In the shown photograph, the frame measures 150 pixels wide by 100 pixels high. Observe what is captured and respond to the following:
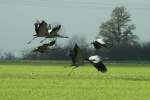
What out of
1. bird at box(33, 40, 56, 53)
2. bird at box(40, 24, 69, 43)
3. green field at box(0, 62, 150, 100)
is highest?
bird at box(40, 24, 69, 43)

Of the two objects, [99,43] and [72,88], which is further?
[72,88]

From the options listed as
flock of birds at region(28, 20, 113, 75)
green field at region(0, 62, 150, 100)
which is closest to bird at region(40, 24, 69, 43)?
flock of birds at region(28, 20, 113, 75)

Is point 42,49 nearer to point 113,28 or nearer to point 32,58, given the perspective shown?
point 32,58

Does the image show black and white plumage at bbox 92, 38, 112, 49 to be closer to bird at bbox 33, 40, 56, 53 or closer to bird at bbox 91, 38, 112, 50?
bird at bbox 91, 38, 112, 50

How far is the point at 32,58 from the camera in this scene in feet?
7.05

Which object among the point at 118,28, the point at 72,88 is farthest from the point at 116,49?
the point at 72,88

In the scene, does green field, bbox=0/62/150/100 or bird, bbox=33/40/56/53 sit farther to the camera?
green field, bbox=0/62/150/100

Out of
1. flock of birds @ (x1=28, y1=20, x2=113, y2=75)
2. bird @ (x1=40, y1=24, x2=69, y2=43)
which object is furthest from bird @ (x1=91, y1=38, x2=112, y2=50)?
bird @ (x1=40, y1=24, x2=69, y2=43)

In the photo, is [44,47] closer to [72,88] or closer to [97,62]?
[97,62]

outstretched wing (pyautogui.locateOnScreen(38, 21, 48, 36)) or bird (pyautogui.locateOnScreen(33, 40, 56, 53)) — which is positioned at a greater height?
outstretched wing (pyautogui.locateOnScreen(38, 21, 48, 36))

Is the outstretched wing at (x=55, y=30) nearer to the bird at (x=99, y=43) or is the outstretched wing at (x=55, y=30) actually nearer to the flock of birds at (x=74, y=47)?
the flock of birds at (x=74, y=47)

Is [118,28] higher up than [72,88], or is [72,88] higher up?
[118,28]

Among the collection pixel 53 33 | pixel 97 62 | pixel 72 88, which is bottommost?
pixel 72 88

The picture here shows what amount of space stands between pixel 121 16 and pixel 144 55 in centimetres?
19
